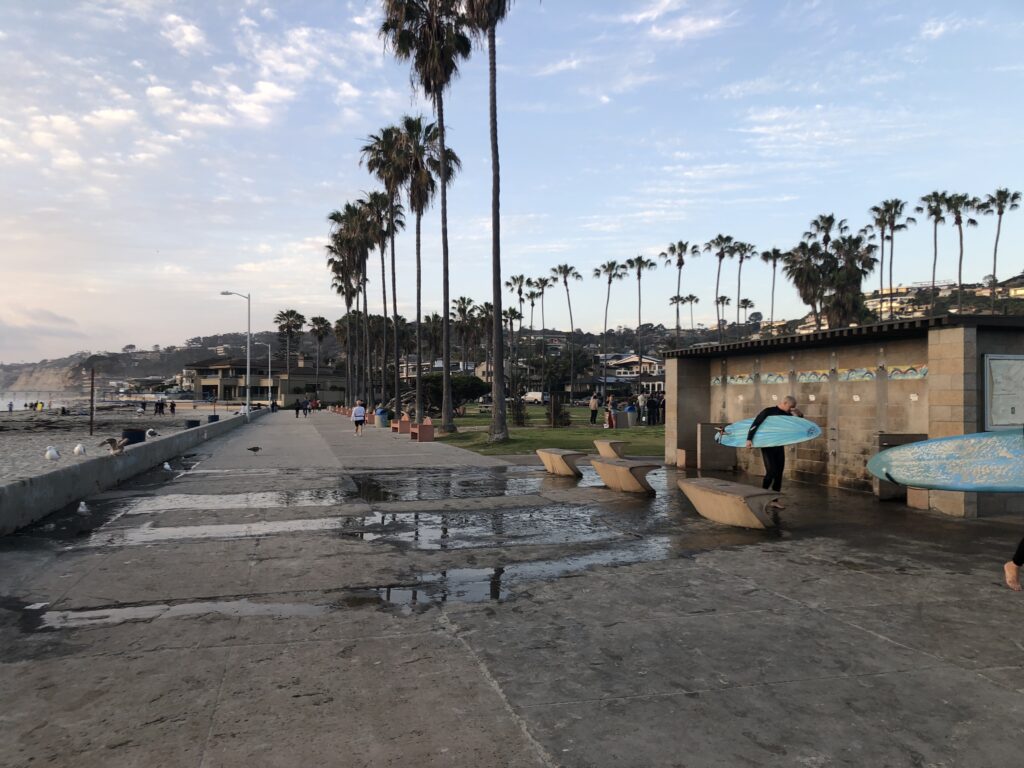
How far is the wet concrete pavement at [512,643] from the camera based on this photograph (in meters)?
3.62

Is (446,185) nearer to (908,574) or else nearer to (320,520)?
(320,520)

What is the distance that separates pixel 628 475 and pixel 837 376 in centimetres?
469

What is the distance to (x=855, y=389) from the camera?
42.5ft

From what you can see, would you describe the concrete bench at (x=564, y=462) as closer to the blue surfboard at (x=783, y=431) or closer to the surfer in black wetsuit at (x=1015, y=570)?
the blue surfboard at (x=783, y=431)

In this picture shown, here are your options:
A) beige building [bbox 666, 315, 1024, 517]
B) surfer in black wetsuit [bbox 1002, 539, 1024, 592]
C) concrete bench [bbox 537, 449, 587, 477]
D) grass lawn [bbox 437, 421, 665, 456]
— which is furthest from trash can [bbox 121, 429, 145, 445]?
surfer in black wetsuit [bbox 1002, 539, 1024, 592]

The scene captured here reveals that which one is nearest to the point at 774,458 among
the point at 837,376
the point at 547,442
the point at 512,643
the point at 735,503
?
the point at 735,503

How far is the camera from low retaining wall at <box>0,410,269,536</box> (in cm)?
930

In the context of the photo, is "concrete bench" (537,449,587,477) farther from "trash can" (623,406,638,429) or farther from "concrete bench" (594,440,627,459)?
"trash can" (623,406,638,429)

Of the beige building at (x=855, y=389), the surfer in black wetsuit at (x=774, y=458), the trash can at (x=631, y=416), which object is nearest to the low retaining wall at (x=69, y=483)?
the surfer in black wetsuit at (x=774, y=458)

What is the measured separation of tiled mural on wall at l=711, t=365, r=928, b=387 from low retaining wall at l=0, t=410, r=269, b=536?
1366 centimetres

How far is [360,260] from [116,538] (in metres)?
51.9

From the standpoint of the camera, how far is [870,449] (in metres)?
12.6

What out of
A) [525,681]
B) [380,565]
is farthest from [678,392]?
[525,681]

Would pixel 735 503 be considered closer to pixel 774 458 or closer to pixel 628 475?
pixel 774 458
